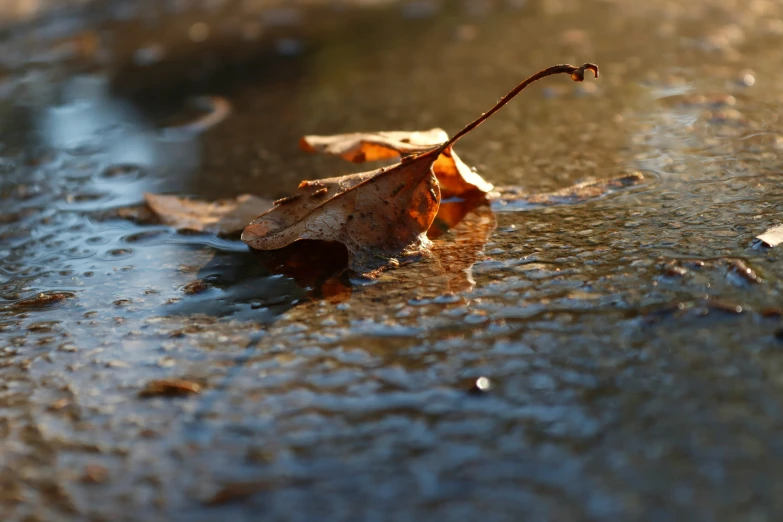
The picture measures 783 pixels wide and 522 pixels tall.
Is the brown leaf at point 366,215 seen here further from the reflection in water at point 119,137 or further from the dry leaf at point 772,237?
the reflection in water at point 119,137

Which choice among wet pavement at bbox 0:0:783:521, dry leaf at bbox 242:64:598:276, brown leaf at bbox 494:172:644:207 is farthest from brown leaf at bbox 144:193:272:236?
brown leaf at bbox 494:172:644:207

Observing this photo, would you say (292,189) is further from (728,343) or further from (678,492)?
(678,492)

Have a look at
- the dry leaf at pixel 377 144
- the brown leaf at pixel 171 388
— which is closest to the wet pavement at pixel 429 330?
the brown leaf at pixel 171 388

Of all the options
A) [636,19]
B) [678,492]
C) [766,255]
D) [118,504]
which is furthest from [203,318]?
[636,19]

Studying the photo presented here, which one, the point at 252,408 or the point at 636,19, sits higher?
the point at 636,19

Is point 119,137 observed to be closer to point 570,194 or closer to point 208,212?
point 208,212

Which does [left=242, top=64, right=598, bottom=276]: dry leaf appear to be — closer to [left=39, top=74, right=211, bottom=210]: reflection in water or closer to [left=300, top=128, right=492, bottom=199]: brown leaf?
[left=300, top=128, right=492, bottom=199]: brown leaf
